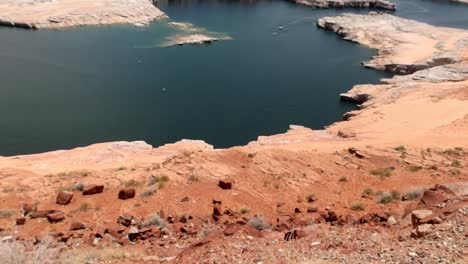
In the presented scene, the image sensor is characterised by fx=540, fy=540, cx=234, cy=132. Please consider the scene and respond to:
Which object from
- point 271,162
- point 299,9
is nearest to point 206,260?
point 271,162

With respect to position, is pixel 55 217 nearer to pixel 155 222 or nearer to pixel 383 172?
pixel 155 222

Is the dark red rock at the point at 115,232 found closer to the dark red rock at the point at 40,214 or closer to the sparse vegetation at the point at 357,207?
the dark red rock at the point at 40,214

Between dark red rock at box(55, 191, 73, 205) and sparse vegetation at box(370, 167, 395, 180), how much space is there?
40.8 feet

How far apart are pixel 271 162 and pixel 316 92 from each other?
35.0m

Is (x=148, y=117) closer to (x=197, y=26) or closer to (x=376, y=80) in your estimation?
(x=376, y=80)

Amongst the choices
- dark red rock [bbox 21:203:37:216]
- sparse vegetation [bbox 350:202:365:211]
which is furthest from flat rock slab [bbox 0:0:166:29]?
sparse vegetation [bbox 350:202:365:211]

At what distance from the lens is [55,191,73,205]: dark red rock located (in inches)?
782

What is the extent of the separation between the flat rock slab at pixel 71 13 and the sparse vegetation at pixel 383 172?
65216 millimetres

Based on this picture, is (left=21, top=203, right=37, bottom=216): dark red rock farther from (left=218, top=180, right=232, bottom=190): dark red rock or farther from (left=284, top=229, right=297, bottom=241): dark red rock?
(left=284, top=229, right=297, bottom=241): dark red rock

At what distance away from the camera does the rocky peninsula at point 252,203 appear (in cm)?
1275

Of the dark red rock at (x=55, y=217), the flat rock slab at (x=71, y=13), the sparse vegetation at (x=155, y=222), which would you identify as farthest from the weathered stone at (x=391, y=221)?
the flat rock slab at (x=71, y=13)

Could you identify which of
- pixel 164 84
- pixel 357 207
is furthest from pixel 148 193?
pixel 164 84

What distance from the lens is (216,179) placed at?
73.3 ft

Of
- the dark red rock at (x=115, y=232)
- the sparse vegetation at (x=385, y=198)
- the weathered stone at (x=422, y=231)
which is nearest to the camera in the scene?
the weathered stone at (x=422, y=231)
